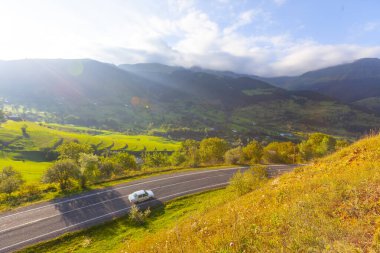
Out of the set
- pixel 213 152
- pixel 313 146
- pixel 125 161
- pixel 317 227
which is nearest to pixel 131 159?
pixel 125 161

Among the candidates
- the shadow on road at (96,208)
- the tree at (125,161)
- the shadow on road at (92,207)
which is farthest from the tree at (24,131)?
the shadow on road at (96,208)

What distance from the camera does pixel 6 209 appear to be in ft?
99.0

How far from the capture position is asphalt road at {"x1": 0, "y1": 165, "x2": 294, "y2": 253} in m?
24.7

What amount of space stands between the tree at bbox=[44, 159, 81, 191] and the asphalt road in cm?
439

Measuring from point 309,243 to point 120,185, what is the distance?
37937 millimetres

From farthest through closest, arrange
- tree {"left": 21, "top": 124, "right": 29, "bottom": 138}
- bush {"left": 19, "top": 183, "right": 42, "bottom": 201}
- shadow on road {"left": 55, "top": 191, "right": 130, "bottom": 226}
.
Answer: tree {"left": 21, "top": 124, "right": 29, "bottom": 138} < bush {"left": 19, "top": 183, "right": 42, "bottom": 201} < shadow on road {"left": 55, "top": 191, "right": 130, "bottom": 226}

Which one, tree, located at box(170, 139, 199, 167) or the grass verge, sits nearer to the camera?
the grass verge

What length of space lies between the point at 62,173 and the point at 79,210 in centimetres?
952

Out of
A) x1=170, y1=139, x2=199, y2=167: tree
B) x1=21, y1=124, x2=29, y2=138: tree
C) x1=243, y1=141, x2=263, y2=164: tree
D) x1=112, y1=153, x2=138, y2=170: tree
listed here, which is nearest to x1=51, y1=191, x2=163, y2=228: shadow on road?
x1=170, y1=139, x2=199, y2=167: tree

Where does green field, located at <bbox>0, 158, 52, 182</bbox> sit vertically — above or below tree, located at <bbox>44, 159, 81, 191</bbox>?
below

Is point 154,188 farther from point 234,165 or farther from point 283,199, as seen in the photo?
point 283,199

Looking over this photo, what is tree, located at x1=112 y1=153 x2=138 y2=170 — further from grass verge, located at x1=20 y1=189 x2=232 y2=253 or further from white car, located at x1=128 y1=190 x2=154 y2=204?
grass verge, located at x1=20 y1=189 x2=232 y2=253

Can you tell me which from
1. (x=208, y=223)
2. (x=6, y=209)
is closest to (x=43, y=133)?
(x=6, y=209)

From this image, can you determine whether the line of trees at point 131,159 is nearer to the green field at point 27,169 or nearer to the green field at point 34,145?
the green field at point 27,169
